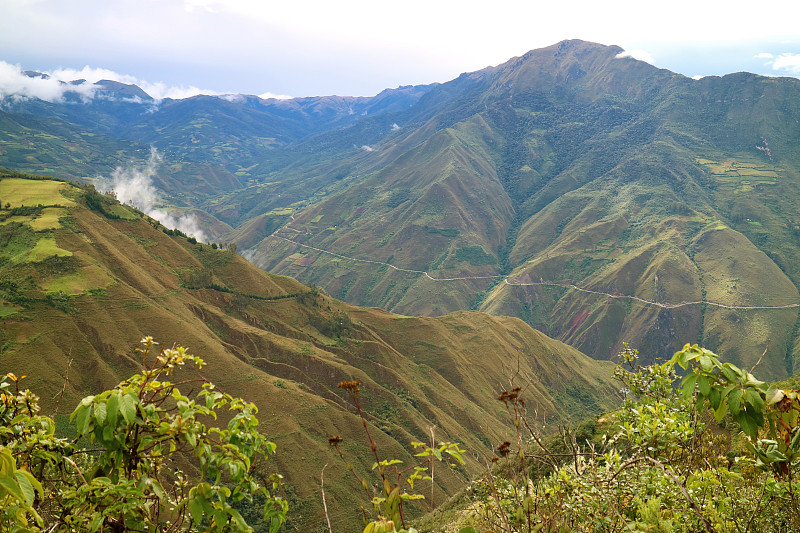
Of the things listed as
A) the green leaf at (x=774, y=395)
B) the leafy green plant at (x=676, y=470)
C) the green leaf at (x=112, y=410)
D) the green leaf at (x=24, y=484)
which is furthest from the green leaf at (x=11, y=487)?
the green leaf at (x=774, y=395)

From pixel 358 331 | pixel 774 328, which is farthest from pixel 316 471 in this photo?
pixel 774 328

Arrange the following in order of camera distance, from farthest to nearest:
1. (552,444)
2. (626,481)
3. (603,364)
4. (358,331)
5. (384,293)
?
1. (384,293)
2. (603,364)
3. (358,331)
4. (552,444)
5. (626,481)

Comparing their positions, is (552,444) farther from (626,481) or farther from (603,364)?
(603,364)

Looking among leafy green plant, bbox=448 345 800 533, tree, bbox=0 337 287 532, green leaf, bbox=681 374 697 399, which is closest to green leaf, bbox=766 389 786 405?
leafy green plant, bbox=448 345 800 533

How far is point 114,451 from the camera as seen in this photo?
12.7 feet

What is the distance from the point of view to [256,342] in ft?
229

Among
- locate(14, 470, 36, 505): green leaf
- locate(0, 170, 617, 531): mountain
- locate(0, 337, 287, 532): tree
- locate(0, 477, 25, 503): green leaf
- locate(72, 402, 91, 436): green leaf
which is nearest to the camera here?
locate(0, 477, 25, 503): green leaf

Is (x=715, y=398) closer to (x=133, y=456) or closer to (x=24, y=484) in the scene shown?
(x=133, y=456)

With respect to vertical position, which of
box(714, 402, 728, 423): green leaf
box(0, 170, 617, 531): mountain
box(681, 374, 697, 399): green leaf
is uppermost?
box(681, 374, 697, 399): green leaf

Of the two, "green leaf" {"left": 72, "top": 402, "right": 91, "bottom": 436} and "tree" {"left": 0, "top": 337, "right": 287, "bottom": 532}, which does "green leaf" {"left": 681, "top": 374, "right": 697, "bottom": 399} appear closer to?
"tree" {"left": 0, "top": 337, "right": 287, "bottom": 532}

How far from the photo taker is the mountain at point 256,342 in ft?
169

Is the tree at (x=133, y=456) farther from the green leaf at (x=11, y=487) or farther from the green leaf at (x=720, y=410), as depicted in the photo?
the green leaf at (x=720, y=410)

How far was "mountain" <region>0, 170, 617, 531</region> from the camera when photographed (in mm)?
51562

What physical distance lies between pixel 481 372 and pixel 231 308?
164 ft
